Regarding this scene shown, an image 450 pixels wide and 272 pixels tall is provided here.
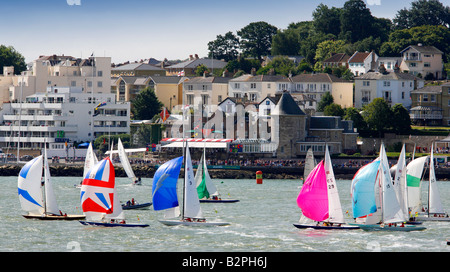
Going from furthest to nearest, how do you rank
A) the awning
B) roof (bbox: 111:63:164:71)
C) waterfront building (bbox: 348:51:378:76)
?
roof (bbox: 111:63:164:71) < waterfront building (bbox: 348:51:378:76) < the awning

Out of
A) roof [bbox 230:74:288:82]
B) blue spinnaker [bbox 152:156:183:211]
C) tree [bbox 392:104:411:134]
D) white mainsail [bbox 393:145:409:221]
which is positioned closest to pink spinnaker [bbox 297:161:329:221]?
white mainsail [bbox 393:145:409:221]

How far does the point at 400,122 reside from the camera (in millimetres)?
104750

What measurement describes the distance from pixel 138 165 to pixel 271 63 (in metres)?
51.4

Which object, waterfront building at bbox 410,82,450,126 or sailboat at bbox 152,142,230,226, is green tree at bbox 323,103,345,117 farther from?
sailboat at bbox 152,142,230,226

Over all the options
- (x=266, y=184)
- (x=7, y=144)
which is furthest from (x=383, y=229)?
(x=7, y=144)

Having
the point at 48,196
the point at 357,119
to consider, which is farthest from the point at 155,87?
the point at 48,196

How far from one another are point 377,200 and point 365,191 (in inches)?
30.1

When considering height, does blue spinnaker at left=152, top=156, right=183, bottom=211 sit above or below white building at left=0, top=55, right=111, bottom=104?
below

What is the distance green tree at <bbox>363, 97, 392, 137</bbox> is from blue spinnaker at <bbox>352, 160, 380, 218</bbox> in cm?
5316

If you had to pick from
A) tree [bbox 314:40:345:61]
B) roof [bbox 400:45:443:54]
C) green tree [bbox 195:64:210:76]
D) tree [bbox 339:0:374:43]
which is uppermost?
tree [bbox 339:0:374:43]

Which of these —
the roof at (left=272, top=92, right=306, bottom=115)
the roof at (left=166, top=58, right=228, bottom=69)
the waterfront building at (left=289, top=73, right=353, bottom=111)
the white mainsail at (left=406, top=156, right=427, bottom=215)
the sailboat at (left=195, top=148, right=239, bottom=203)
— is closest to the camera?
the white mainsail at (left=406, top=156, right=427, bottom=215)

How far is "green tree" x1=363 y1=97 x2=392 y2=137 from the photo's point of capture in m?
105

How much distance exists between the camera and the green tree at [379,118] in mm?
104938
